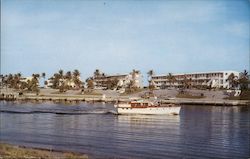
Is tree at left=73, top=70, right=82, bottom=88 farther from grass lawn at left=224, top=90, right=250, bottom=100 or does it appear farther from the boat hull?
the boat hull

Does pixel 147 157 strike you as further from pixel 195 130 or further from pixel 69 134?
pixel 195 130

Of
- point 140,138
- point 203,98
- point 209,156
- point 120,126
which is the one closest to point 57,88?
point 203,98

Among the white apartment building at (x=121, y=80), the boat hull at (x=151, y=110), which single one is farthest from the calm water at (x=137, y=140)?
the white apartment building at (x=121, y=80)

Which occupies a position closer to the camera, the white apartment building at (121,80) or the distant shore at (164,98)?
the distant shore at (164,98)

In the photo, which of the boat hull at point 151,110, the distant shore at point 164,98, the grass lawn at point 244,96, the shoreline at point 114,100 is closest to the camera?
the boat hull at point 151,110

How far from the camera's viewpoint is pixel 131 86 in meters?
107

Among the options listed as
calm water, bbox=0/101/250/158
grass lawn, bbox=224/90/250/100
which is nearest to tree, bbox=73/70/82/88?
grass lawn, bbox=224/90/250/100

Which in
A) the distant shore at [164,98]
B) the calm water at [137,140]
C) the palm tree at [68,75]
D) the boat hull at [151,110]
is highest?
the palm tree at [68,75]

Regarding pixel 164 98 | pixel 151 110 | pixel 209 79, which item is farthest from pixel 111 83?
pixel 151 110

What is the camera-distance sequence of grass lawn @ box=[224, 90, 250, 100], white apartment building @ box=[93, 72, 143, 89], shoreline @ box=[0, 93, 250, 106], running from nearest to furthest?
shoreline @ box=[0, 93, 250, 106] < grass lawn @ box=[224, 90, 250, 100] < white apartment building @ box=[93, 72, 143, 89]

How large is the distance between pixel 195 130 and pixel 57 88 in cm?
8504

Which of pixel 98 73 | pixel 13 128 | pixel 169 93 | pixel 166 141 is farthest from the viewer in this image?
pixel 98 73

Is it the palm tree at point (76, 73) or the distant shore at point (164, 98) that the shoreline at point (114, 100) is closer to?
the distant shore at point (164, 98)

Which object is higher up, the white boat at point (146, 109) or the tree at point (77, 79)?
the tree at point (77, 79)
